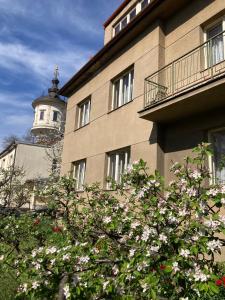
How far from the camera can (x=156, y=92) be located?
8703mm

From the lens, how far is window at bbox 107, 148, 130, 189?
10.0m

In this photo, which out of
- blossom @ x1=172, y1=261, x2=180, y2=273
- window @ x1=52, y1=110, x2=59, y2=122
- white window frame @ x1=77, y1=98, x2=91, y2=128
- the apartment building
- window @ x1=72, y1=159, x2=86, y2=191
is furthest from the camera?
window @ x1=52, y1=110, x2=59, y2=122

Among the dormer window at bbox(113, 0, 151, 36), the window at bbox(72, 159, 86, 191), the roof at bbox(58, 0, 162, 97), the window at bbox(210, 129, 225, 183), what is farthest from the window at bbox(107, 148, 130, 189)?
the dormer window at bbox(113, 0, 151, 36)

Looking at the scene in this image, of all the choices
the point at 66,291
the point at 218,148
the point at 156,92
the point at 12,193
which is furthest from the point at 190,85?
the point at 12,193

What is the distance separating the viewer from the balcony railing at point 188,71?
7.52 m

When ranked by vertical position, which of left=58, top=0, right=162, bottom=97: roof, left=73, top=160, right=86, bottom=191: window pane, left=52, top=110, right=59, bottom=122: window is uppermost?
left=52, top=110, right=59, bottom=122: window

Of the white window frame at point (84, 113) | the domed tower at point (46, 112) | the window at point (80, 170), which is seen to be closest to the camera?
the window at point (80, 170)

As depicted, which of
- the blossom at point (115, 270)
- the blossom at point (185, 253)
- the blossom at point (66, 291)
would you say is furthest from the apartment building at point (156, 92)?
the blossom at point (66, 291)

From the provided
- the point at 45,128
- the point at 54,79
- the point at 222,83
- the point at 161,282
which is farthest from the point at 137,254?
the point at 54,79

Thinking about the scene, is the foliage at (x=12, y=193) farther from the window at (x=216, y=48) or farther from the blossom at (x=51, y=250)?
the blossom at (x=51, y=250)

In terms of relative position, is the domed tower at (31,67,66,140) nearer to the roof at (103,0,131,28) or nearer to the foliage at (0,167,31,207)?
the foliage at (0,167,31,207)

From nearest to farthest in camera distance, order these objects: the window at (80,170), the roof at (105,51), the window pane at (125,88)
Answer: the roof at (105,51) → the window pane at (125,88) → the window at (80,170)

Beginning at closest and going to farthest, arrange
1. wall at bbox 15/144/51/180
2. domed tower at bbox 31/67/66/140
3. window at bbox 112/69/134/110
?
window at bbox 112/69/134/110, wall at bbox 15/144/51/180, domed tower at bbox 31/67/66/140

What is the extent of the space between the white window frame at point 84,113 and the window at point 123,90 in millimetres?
2190
